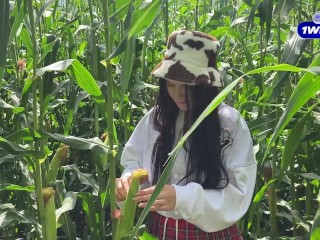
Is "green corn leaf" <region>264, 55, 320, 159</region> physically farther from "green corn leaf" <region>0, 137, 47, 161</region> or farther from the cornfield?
"green corn leaf" <region>0, 137, 47, 161</region>

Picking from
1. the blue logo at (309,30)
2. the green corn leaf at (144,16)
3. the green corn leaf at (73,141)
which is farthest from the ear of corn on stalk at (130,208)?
the blue logo at (309,30)

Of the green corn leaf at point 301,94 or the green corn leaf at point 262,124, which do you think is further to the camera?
the green corn leaf at point 262,124

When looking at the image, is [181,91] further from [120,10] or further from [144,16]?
[144,16]

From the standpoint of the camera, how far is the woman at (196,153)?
154 cm

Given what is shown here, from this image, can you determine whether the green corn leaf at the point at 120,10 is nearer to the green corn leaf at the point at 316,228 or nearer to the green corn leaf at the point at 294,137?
the green corn leaf at the point at 294,137

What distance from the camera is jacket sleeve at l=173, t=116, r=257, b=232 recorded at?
1.51 metres

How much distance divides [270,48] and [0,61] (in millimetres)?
2187

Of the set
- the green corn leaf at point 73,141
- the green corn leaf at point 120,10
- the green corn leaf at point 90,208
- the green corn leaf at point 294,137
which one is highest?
the green corn leaf at point 120,10

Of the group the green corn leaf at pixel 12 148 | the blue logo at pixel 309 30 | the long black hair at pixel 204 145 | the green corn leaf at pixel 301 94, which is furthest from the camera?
the blue logo at pixel 309 30

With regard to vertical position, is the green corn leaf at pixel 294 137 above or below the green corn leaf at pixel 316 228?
above

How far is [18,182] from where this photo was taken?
2736 mm

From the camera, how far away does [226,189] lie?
1.57m

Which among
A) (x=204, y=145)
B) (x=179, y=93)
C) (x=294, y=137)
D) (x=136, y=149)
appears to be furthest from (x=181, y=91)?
(x=294, y=137)

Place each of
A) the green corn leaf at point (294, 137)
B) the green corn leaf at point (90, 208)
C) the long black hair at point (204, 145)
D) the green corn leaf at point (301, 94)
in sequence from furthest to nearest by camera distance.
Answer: the green corn leaf at point (90, 208), the long black hair at point (204, 145), the green corn leaf at point (294, 137), the green corn leaf at point (301, 94)
